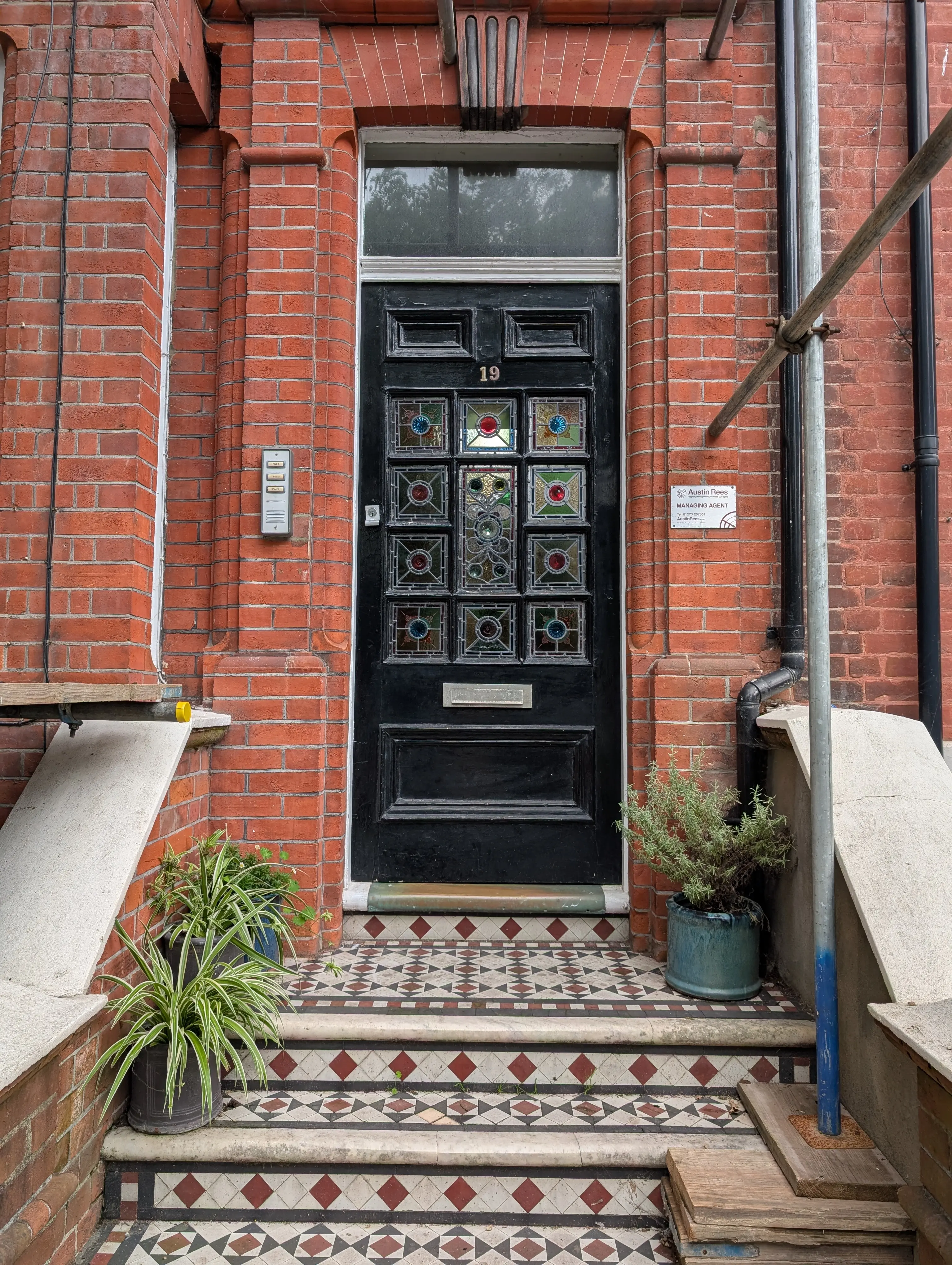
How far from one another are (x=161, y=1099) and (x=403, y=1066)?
0.71m

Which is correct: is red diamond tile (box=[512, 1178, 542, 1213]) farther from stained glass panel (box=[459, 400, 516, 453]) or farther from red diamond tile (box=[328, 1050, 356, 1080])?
stained glass panel (box=[459, 400, 516, 453])

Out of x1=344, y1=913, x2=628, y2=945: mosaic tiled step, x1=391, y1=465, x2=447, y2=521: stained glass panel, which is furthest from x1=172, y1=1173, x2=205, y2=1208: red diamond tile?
x1=391, y1=465, x2=447, y2=521: stained glass panel

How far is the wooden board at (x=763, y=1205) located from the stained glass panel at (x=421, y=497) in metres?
2.55

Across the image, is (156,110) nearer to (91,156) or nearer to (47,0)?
(91,156)

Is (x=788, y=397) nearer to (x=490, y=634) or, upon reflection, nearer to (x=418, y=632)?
(x=490, y=634)

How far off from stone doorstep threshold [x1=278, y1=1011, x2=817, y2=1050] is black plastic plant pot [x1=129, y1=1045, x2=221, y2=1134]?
311 mm

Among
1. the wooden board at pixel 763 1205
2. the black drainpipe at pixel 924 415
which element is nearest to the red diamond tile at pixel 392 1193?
the wooden board at pixel 763 1205

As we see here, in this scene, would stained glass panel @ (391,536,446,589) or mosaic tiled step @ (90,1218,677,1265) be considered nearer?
mosaic tiled step @ (90,1218,677,1265)

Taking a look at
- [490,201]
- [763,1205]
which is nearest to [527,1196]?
[763,1205]

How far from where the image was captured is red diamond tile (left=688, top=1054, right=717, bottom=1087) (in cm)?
270

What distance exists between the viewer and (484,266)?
3.83m

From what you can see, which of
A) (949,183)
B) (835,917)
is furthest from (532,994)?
(949,183)

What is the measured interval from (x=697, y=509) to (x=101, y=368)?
2299 mm

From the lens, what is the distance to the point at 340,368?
3596mm
